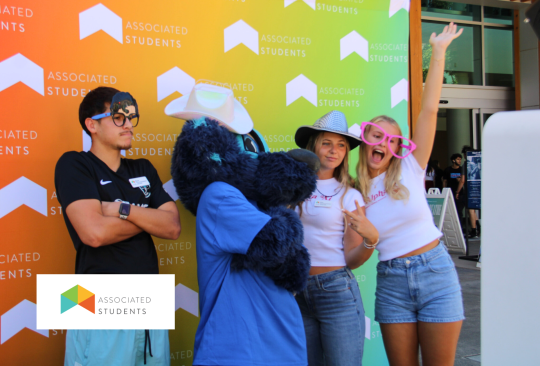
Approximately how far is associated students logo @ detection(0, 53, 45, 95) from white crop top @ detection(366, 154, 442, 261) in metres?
1.87

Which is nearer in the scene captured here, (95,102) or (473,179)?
(95,102)

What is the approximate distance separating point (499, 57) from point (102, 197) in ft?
30.9

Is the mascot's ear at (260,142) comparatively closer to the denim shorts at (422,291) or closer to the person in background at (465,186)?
the denim shorts at (422,291)

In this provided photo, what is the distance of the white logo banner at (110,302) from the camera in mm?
1713

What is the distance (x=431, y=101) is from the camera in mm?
2105

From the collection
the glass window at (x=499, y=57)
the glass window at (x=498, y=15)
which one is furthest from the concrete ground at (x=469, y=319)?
the glass window at (x=498, y=15)

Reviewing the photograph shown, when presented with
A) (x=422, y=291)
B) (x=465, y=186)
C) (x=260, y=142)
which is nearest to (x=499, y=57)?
(x=465, y=186)

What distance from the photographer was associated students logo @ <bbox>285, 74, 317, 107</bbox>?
276 centimetres

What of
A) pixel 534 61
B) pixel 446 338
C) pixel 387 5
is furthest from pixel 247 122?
pixel 534 61

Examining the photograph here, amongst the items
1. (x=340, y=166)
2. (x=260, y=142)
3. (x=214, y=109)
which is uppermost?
(x=214, y=109)

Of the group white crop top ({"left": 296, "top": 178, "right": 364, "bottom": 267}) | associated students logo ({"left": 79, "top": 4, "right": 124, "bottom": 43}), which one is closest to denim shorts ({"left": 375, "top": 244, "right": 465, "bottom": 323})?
white crop top ({"left": 296, "top": 178, "right": 364, "bottom": 267})

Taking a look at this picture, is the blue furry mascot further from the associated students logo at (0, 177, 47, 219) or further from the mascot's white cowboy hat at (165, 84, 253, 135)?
the associated students logo at (0, 177, 47, 219)

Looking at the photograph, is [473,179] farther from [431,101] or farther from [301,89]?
[431,101]

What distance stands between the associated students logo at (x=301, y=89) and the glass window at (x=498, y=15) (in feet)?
25.0
